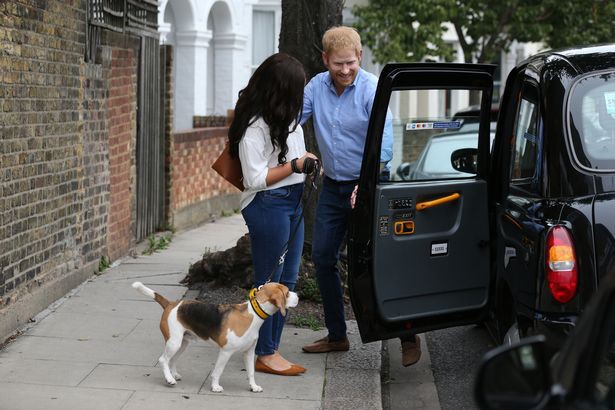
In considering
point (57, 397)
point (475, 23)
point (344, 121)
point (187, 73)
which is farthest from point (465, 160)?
point (475, 23)

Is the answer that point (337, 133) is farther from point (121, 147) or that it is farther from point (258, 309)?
point (121, 147)

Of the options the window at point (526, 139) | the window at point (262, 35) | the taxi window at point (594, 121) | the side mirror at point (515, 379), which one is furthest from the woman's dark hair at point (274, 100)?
the window at point (262, 35)

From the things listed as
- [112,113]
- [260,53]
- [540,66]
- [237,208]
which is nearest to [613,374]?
[540,66]

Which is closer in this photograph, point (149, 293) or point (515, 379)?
point (515, 379)

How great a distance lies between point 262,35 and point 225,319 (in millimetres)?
18029

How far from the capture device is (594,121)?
6055mm

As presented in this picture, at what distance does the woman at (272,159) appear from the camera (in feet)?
21.4

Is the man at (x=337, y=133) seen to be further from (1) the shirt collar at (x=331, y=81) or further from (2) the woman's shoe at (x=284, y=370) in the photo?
(2) the woman's shoe at (x=284, y=370)

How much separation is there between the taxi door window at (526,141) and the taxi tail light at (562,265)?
66 centimetres

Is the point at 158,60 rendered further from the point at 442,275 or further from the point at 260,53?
the point at 260,53

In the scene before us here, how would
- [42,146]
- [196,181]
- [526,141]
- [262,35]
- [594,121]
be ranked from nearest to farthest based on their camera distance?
[594,121]
[526,141]
[42,146]
[196,181]
[262,35]

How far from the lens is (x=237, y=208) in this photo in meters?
17.5

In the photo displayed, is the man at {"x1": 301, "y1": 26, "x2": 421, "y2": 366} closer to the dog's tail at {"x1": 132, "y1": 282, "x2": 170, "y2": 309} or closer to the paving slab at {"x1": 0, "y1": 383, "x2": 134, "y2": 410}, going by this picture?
the dog's tail at {"x1": 132, "y1": 282, "x2": 170, "y2": 309}

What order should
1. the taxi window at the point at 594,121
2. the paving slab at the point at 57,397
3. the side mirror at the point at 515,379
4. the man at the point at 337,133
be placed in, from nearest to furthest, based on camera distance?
the side mirror at the point at 515,379 → the taxi window at the point at 594,121 → the paving slab at the point at 57,397 → the man at the point at 337,133
